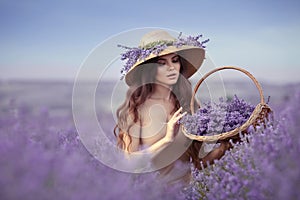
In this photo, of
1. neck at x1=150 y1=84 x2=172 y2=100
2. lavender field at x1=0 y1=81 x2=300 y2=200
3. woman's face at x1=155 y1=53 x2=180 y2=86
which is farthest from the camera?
neck at x1=150 y1=84 x2=172 y2=100

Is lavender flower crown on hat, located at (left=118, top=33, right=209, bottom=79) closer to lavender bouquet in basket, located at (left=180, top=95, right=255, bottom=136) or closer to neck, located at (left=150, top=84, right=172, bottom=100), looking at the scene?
neck, located at (left=150, top=84, right=172, bottom=100)

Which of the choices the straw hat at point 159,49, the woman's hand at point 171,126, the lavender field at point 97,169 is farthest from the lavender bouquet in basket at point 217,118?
the straw hat at point 159,49

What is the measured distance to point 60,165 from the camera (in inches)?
42.6

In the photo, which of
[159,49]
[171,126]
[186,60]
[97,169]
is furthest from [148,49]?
[97,169]

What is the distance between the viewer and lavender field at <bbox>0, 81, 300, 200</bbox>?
101cm

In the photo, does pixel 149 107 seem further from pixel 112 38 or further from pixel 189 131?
pixel 112 38

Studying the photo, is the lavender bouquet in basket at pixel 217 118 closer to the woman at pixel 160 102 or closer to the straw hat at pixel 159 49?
the woman at pixel 160 102

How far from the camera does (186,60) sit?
2.20 meters

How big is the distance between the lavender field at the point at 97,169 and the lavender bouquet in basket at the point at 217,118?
0.58 feet

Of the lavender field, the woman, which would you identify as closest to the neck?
the woman

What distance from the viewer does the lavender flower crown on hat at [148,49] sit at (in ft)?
6.54

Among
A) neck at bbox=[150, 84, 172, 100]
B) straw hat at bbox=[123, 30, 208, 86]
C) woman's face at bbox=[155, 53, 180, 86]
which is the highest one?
straw hat at bbox=[123, 30, 208, 86]

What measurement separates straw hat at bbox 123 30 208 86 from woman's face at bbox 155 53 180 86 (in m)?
0.05

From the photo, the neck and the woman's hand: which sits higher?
the neck
